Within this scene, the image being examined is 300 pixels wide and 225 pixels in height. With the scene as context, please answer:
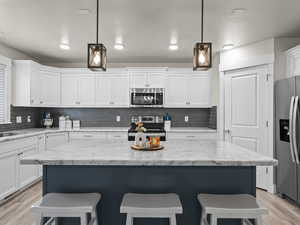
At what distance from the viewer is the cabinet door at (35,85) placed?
4195 mm

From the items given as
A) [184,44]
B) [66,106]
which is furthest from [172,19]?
[66,106]

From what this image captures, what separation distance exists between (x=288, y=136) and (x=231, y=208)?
2.14m

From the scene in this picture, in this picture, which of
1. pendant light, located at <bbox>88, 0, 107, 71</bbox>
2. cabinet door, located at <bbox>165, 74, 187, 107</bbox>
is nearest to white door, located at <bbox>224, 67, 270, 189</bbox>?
cabinet door, located at <bbox>165, 74, 187, 107</bbox>

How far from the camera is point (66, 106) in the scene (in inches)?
192

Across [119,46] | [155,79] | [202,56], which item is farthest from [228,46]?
[202,56]

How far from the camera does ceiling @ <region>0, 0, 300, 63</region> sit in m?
2.49

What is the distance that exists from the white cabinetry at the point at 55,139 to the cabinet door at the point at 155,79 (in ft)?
6.89

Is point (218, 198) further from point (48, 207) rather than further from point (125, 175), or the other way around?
point (48, 207)

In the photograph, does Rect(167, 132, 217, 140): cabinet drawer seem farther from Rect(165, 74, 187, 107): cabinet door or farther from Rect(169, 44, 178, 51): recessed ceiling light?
Rect(169, 44, 178, 51): recessed ceiling light

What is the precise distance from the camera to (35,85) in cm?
431

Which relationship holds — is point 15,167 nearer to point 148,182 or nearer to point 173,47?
point 148,182

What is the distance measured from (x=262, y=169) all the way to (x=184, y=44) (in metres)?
2.54

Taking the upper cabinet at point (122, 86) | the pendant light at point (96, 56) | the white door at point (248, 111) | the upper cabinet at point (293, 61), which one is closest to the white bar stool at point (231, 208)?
the pendant light at point (96, 56)

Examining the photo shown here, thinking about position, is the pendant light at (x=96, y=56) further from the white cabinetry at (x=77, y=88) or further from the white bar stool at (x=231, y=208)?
the white cabinetry at (x=77, y=88)
